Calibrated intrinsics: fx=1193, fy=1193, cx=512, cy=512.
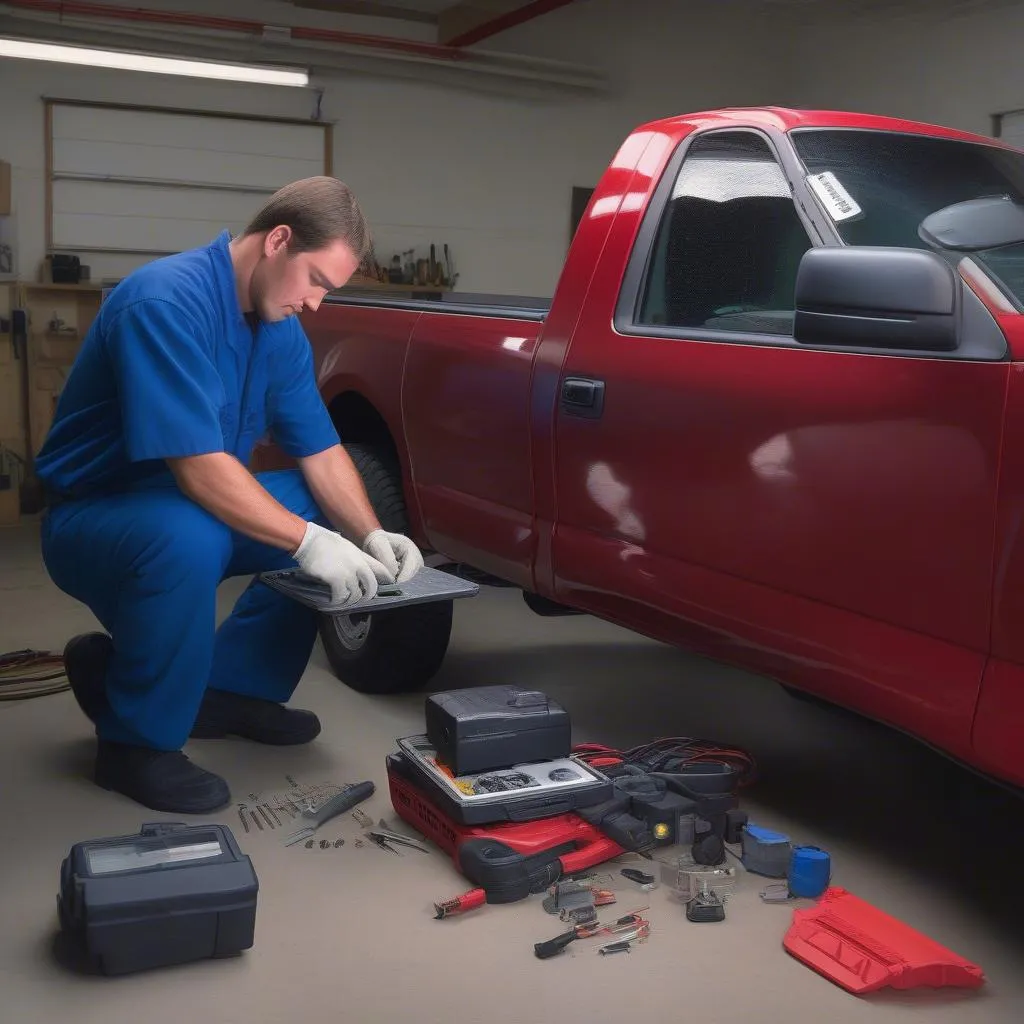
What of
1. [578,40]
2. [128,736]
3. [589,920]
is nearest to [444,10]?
[578,40]

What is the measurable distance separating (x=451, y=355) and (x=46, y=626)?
2.01 meters

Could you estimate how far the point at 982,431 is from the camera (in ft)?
5.88

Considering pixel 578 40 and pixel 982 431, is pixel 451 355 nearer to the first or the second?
pixel 982 431

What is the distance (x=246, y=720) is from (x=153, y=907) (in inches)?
42.8

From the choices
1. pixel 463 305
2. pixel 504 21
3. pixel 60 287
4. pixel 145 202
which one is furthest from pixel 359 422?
pixel 504 21

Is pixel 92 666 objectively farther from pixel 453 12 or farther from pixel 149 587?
pixel 453 12

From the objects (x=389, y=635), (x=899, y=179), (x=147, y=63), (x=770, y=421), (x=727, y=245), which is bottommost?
(x=389, y=635)

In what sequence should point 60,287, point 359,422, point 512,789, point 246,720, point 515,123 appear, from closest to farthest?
point 512,789 → point 246,720 → point 359,422 → point 60,287 → point 515,123

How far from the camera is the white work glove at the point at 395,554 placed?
2.74m

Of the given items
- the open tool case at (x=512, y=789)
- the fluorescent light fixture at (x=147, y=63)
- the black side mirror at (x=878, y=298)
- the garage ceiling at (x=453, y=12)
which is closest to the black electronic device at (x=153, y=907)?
the open tool case at (x=512, y=789)

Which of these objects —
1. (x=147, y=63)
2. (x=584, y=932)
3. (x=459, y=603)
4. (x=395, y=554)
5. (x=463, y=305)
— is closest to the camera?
(x=584, y=932)

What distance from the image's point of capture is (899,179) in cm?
238

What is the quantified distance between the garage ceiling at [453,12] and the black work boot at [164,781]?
21.6 feet

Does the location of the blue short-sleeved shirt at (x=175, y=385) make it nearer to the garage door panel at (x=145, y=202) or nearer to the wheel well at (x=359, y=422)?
the wheel well at (x=359, y=422)
